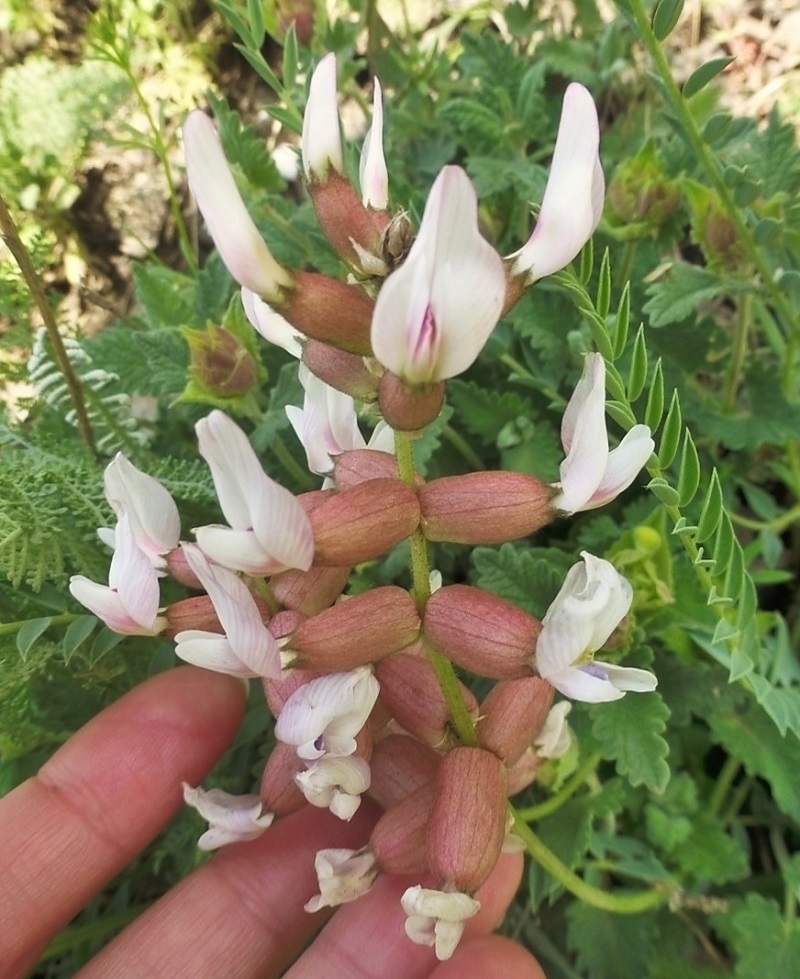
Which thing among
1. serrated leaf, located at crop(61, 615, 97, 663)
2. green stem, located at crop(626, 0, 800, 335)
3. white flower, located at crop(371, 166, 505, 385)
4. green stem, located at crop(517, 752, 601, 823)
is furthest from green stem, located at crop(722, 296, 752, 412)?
serrated leaf, located at crop(61, 615, 97, 663)

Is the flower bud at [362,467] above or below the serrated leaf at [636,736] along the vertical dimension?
above

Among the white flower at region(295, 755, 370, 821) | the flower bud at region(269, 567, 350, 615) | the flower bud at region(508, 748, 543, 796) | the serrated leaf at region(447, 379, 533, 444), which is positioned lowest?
the flower bud at region(508, 748, 543, 796)

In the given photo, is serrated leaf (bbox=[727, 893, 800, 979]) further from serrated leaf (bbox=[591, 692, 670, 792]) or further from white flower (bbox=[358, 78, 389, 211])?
white flower (bbox=[358, 78, 389, 211])

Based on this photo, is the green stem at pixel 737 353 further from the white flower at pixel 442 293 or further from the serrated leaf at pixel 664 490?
the white flower at pixel 442 293

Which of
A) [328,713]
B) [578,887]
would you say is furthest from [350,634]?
[578,887]

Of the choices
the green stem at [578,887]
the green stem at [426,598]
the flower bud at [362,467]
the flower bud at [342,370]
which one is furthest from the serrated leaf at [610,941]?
the flower bud at [342,370]

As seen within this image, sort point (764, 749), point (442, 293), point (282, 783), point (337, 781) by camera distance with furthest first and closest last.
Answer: point (764, 749), point (282, 783), point (337, 781), point (442, 293)

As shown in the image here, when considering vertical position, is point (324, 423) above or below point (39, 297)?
below

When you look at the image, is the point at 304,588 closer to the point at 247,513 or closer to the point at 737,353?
the point at 247,513
